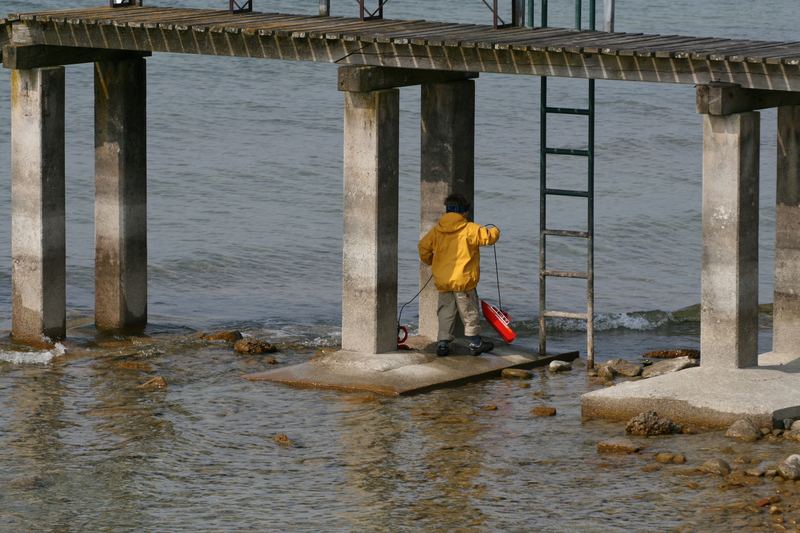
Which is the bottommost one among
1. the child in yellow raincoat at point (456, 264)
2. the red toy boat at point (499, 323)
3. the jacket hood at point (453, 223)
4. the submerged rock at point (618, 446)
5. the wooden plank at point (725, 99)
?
the submerged rock at point (618, 446)

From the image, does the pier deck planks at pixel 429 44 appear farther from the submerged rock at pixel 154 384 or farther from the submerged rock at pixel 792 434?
the submerged rock at pixel 154 384

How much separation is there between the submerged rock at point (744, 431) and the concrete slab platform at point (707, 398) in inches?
7.1

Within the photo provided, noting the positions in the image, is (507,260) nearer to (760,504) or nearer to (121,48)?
(121,48)

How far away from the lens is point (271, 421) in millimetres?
16406

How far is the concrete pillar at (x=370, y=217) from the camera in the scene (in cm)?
1778

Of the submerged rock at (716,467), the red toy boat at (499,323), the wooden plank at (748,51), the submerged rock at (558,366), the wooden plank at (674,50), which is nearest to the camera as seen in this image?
the submerged rock at (716,467)

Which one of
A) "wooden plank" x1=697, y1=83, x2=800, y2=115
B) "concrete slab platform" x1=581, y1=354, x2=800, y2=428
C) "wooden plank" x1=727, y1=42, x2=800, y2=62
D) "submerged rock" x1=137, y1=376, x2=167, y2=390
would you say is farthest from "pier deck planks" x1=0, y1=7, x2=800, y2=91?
"submerged rock" x1=137, y1=376, x2=167, y2=390

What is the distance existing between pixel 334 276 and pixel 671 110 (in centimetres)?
Result: 1620

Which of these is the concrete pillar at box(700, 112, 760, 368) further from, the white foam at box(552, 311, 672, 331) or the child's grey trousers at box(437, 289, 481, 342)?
the white foam at box(552, 311, 672, 331)

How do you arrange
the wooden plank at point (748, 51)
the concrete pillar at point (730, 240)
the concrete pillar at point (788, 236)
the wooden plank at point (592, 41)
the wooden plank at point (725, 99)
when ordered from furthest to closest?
the concrete pillar at point (788, 236) → the wooden plank at point (592, 41) → the concrete pillar at point (730, 240) → the wooden plank at point (725, 99) → the wooden plank at point (748, 51)

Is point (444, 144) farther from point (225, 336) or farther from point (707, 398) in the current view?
point (707, 398)

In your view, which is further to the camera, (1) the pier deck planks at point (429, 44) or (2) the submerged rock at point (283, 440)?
(1) the pier deck planks at point (429, 44)

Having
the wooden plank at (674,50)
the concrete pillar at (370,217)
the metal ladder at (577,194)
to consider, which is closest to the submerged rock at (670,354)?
the metal ladder at (577,194)

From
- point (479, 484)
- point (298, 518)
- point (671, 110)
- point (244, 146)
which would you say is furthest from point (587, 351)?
point (671, 110)
